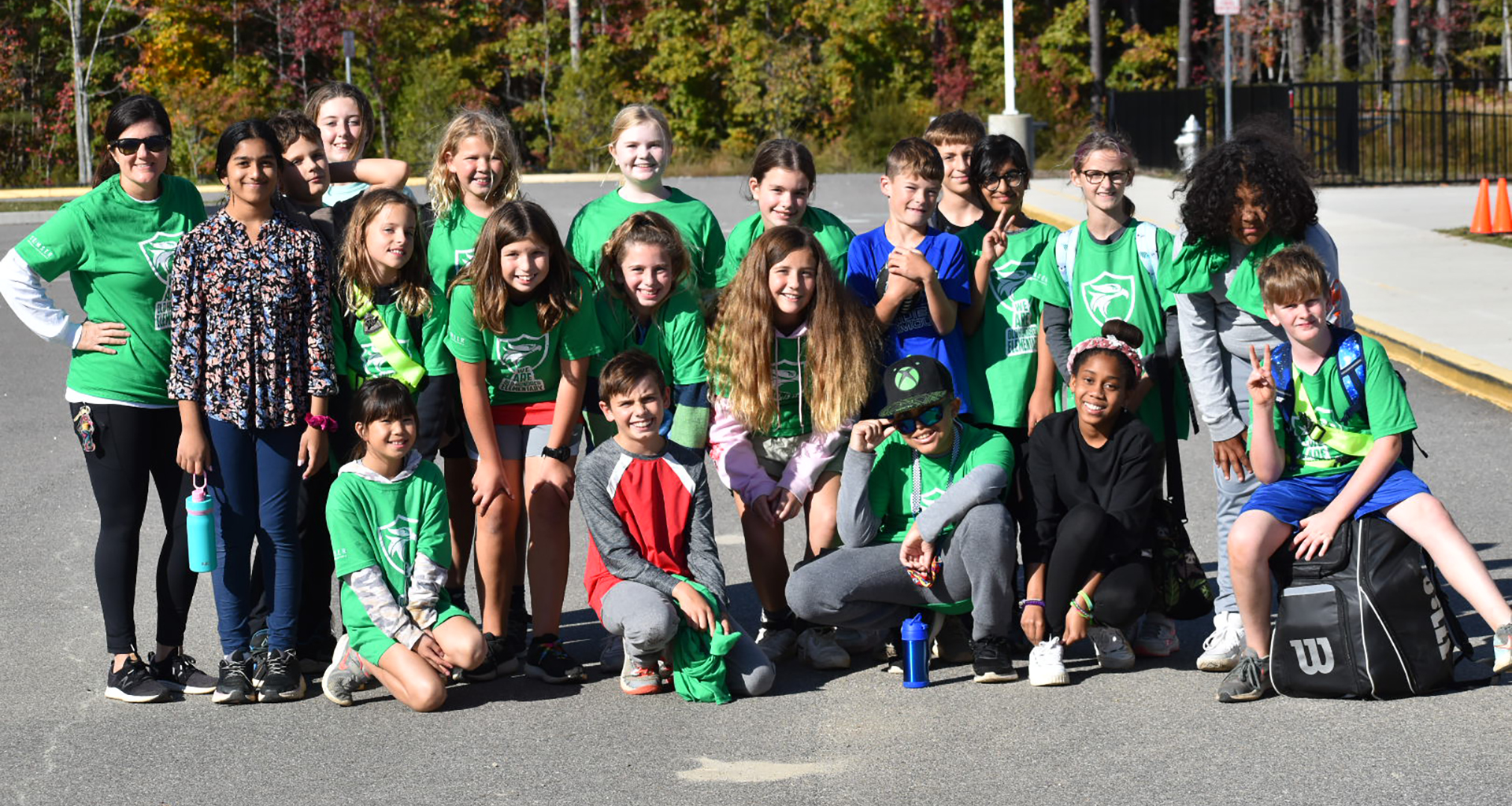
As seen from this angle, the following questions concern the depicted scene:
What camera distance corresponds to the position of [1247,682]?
4824 mm

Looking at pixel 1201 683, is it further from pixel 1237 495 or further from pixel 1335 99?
pixel 1335 99

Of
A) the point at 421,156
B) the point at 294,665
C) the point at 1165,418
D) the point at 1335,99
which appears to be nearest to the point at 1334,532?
the point at 1165,418

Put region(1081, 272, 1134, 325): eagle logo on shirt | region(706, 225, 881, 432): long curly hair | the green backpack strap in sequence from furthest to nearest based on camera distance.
→ region(1081, 272, 1134, 325): eagle logo on shirt < region(706, 225, 881, 432): long curly hair < the green backpack strap

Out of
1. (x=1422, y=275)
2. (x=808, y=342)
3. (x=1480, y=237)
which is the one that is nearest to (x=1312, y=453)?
(x=808, y=342)

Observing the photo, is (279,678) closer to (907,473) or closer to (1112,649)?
(907,473)

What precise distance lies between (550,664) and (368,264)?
140 cm

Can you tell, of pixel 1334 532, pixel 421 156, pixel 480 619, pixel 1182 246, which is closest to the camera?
pixel 1334 532

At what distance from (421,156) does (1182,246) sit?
25.7m

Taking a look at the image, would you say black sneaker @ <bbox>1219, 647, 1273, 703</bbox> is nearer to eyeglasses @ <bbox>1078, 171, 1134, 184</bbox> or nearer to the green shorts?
eyeglasses @ <bbox>1078, 171, 1134, 184</bbox>

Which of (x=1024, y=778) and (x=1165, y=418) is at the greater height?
(x=1165, y=418)

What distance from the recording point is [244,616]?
16.7ft

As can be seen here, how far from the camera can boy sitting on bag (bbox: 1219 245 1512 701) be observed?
4.77 metres

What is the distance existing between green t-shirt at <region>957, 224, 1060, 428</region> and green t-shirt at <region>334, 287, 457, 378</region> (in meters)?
1.82

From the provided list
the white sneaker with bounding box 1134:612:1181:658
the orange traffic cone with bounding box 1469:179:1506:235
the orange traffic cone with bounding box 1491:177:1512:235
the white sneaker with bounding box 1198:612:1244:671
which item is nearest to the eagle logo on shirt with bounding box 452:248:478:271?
the white sneaker with bounding box 1134:612:1181:658
